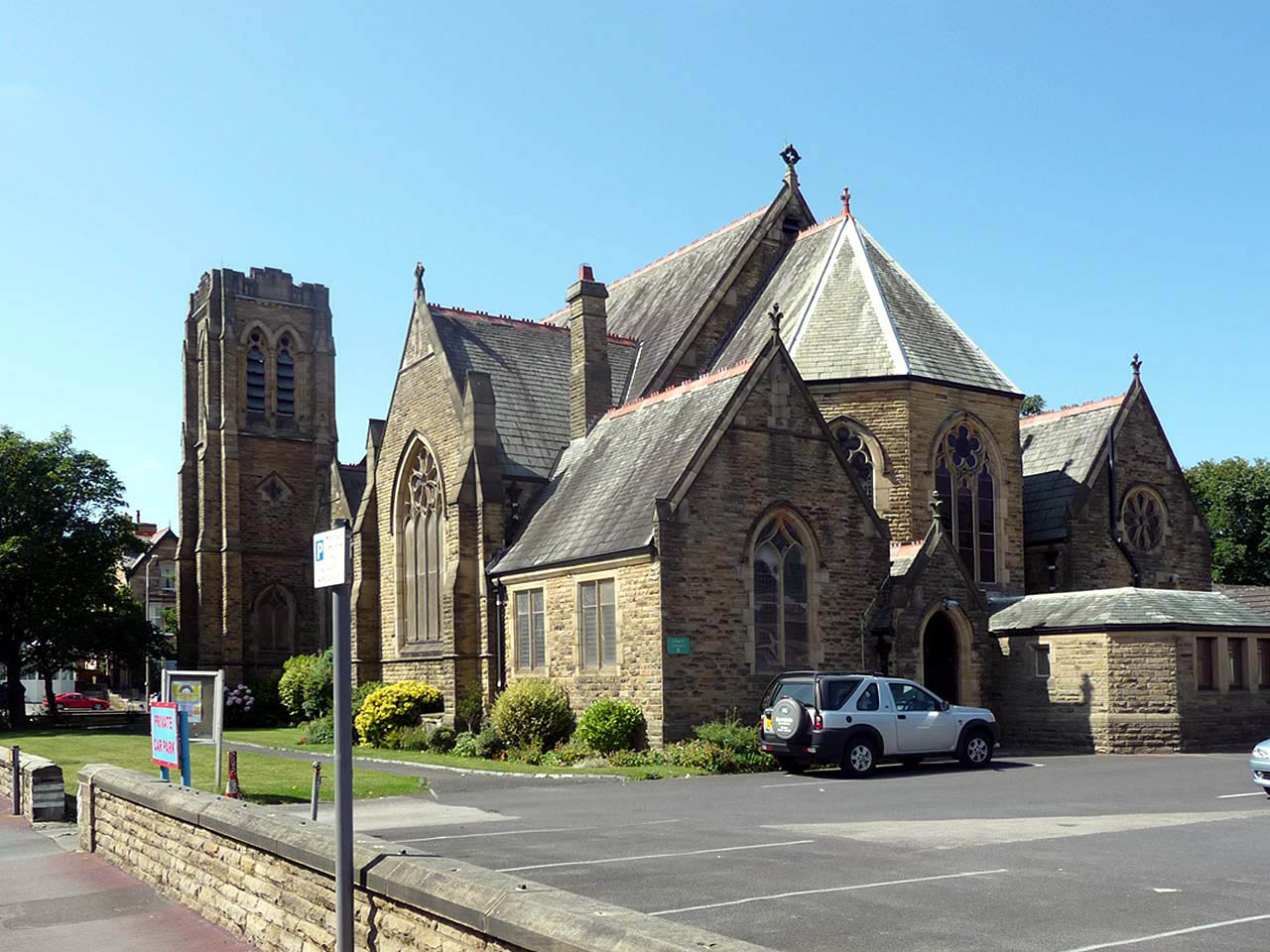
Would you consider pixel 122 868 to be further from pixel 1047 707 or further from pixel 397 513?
pixel 397 513

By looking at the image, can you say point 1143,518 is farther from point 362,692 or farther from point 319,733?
point 319,733

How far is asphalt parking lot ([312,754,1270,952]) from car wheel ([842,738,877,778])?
15.2 inches

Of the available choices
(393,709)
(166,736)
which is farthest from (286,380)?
(166,736)

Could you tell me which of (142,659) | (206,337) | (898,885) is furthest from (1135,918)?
(206,337)

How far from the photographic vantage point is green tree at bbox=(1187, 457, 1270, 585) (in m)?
57.6

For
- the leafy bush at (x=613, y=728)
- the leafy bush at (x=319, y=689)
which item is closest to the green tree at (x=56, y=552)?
the leafy bush at (x=319, y=689)

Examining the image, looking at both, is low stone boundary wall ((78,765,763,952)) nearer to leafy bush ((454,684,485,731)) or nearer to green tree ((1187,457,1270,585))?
leafy bush ((454,684,485,731))

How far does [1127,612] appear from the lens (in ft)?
86.3

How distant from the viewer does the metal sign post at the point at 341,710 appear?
7.33 meters

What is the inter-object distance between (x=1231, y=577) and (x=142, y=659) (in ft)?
151

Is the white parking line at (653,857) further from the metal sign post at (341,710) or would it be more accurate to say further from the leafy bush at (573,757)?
the leafy bush at (573,757)

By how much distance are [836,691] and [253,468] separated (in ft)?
118

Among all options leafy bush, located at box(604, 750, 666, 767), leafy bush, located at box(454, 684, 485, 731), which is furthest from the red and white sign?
leafy bush, located at box(454, 684, 485, 731)

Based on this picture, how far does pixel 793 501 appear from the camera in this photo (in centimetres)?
2633
